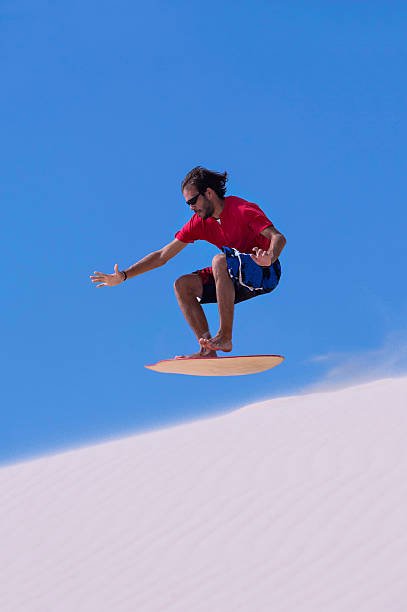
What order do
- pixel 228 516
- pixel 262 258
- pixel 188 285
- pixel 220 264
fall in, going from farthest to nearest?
pixel 228 516, pixel 188 285, pixel 220 264, pixel 262 258

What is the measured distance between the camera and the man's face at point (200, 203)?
7.04 m

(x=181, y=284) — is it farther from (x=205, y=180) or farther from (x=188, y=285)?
(x=205, y=180)

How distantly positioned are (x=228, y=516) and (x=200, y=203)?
28.1 feet

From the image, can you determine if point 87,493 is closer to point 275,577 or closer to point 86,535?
point 86,535

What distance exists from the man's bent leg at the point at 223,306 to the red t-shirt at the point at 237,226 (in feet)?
0.57

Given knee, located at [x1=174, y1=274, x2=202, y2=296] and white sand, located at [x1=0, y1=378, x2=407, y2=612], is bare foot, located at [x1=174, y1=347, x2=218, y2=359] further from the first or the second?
white sand, located at [x1=0, y1=378, x2=407, y2=612]

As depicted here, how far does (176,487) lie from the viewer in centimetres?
1608

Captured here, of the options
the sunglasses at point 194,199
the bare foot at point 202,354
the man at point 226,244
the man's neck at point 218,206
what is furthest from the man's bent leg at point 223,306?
the sunglasses at point 194,199

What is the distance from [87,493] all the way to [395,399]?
5.88 metres

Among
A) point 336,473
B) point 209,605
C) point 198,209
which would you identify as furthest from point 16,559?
point 198,209

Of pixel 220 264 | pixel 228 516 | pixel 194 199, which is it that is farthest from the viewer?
pixel 228 516

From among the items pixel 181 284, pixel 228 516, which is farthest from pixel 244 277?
pixel 228 516

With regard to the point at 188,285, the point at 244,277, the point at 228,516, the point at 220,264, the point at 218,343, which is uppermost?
the point at 228,516

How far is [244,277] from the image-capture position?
7121mm
